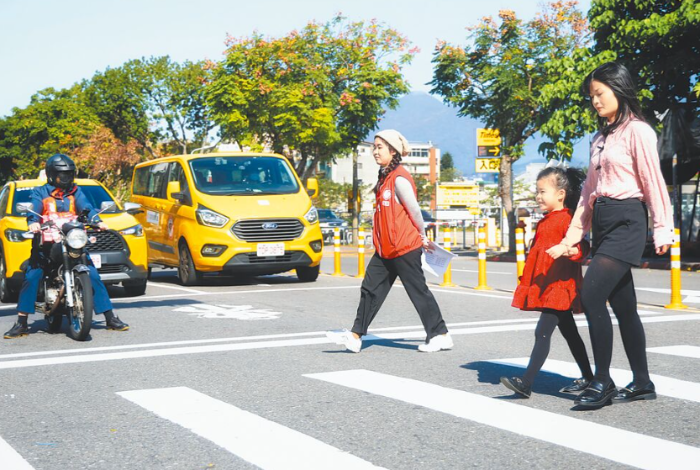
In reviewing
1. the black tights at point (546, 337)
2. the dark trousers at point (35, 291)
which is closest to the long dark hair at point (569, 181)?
the black tights at point (546, 337)

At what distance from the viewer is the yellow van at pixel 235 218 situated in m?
14.6

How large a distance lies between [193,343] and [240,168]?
787cm

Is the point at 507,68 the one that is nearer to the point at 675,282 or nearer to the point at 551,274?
the point at 675,282

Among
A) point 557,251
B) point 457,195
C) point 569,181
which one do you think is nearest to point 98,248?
point 569,181

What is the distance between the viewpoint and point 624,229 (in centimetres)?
505

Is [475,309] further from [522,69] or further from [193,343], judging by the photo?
[522,69]

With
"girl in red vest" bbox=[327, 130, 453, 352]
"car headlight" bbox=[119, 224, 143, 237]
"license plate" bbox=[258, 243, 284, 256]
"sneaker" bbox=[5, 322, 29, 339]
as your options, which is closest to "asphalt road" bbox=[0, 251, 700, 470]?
"sneaker" bbox=[5, 322, 29, 339]

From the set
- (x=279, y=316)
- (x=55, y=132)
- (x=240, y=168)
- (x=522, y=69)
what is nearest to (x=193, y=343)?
(x=279, y=316)

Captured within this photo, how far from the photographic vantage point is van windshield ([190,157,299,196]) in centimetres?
1541

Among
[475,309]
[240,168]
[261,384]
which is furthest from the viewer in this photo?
[240,168]

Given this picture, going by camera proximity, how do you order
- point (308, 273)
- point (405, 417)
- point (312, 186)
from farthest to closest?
1. point (308, 273)
2. point (312, 186)
3. point (405, 417)

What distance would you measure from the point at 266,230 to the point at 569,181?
9.66 metres

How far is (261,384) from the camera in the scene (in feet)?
20.1

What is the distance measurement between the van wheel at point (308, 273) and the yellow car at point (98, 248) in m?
3.36
